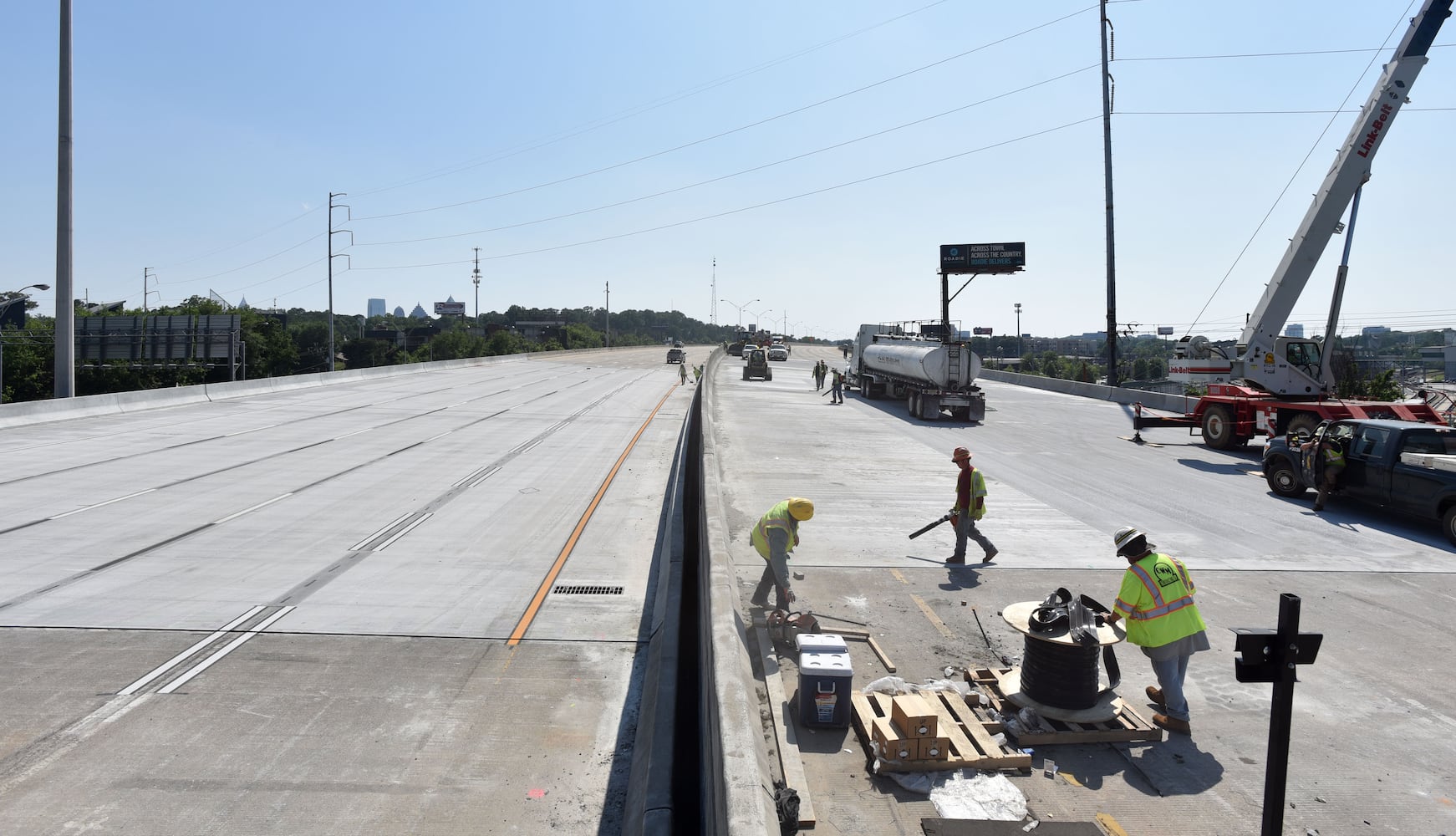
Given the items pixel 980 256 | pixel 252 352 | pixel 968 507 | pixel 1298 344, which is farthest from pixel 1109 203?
pixel 252 352

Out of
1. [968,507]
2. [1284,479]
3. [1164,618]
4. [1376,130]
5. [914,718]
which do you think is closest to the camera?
[914,718]

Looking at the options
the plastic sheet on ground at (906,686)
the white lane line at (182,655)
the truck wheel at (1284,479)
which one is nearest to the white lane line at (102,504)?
the white lane line at (182,655)

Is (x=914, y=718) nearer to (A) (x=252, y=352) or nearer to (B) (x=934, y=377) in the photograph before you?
(B) (x=934, y=377)

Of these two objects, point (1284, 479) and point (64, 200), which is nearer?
point (1284, 479)

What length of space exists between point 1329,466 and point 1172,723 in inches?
457

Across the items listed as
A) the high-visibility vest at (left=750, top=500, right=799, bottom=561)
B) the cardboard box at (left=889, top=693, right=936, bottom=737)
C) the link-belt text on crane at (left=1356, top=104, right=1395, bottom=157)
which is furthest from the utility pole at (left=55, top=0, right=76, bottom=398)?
the link-belt text on crane at (left=1356, top=104, right=1395, bottom=157)

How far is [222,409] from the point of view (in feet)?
104

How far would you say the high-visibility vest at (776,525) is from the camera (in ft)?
29.3

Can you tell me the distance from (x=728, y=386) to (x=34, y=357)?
80.9 meters

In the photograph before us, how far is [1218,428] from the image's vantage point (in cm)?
2442

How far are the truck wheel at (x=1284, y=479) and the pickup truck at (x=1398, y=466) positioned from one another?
0.57m

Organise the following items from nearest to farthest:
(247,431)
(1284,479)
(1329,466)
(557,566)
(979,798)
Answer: (979,798) < (557,566) < (1329,466) < (1284,479) < (247,431)

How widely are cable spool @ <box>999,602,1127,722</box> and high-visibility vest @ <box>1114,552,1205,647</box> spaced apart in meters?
0.28

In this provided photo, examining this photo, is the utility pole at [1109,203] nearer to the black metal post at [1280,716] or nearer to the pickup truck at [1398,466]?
the pickup truck at [1398,466]
